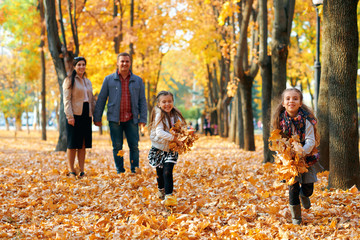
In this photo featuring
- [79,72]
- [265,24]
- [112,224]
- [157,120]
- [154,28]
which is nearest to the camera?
[112,224]

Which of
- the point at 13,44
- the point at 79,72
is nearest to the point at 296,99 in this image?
the point at 79,72

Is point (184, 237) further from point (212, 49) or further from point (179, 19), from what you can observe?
point (179, 19)

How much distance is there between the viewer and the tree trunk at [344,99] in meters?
5.11

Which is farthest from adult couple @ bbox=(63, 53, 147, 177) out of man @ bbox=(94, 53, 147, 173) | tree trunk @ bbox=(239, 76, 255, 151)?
tree trunk @ bbox=(239, 76, 255, 151)

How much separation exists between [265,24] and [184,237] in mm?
7239

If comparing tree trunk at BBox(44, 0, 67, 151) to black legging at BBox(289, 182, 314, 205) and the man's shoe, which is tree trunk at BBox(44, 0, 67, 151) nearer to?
the man's shoe

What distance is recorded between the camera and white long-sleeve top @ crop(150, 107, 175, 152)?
481 centimetres

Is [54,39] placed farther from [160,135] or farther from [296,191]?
[296,191]

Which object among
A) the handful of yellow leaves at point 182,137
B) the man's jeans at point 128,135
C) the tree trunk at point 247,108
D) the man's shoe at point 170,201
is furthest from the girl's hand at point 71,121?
the tree trunk at point 247,108

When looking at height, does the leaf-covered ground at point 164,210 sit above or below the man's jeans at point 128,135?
below

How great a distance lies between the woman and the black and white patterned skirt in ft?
7.53

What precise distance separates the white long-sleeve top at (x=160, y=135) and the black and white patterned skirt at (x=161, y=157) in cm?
8

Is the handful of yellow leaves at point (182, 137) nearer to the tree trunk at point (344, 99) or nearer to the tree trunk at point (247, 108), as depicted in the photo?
the tree trunk at point (344, 99)

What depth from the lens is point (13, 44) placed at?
23047 millimetres
